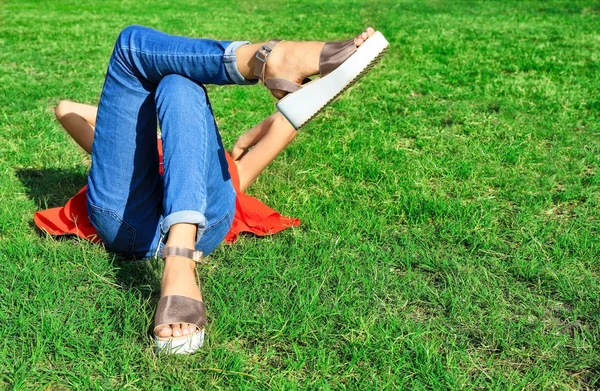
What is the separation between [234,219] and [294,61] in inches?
37.1

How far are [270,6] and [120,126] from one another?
498 inches

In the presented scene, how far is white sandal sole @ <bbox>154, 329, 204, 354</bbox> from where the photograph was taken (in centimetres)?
246

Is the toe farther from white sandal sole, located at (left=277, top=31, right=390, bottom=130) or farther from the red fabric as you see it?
the red fabric

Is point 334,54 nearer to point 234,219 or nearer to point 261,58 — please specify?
point 261,58

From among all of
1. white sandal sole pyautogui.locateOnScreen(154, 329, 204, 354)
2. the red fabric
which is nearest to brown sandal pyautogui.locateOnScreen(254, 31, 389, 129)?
the red fabric

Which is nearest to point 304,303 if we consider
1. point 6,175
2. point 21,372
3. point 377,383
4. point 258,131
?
point 377,383

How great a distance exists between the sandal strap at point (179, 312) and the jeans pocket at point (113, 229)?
0.72 m

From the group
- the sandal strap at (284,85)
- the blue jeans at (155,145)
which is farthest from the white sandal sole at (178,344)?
the sandal strap at (284,85)

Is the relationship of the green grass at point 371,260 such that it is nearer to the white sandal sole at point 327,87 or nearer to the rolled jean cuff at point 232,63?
the white sandal sole at point 327,87

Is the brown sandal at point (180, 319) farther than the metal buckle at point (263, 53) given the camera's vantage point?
No

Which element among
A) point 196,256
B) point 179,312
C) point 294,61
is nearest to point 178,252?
point 196,256

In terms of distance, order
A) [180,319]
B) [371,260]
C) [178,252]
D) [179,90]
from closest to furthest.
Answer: [180,319], [178,252], [179,90], [371,260]

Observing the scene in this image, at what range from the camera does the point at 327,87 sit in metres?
2.81

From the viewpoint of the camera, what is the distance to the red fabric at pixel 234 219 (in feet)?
11.0
